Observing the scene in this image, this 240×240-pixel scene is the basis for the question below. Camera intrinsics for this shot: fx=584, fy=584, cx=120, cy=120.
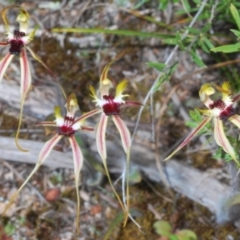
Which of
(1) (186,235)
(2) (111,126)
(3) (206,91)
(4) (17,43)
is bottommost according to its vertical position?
(1) (186,235)

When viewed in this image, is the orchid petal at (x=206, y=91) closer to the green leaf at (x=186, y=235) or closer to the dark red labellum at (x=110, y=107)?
the dark red labellum at (x=110, y=107)

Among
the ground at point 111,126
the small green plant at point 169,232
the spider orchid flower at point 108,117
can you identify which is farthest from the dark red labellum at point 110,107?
the small green plant at point 169,232

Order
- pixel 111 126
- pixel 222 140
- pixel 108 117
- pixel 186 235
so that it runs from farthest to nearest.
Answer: pixel 111 126 → pixel 186 235 → pixel 108 117 → pixel 222 140

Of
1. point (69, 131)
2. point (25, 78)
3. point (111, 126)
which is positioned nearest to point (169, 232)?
point (111, 126)

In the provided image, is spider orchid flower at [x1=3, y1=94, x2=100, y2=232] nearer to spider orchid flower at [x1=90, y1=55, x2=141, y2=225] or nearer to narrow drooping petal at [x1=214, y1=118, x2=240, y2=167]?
spider orchid flower at [x1=90, y1=55, x2=141, y2=225]

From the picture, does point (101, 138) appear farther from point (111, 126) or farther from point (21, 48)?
point (111, 126)

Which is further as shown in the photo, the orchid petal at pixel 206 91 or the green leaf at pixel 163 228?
the green leaf at pixel 163 228

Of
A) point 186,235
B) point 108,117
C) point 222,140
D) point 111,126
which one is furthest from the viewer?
point 111,126

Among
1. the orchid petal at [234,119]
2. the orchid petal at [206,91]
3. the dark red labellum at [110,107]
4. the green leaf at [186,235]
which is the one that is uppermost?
the orchid petal at [206,91]
